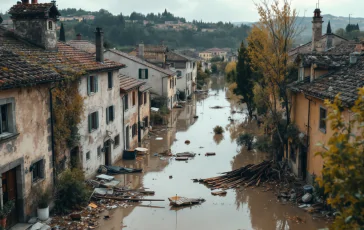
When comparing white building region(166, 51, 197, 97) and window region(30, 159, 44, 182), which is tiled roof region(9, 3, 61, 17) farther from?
white building region(166, 51, 197, 97)

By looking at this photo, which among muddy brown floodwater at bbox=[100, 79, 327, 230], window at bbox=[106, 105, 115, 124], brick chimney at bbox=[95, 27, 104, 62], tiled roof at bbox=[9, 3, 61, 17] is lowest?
muddy brown floodwater at bbox=[100, 79, 327, 230]

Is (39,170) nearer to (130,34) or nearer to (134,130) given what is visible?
(134,130)

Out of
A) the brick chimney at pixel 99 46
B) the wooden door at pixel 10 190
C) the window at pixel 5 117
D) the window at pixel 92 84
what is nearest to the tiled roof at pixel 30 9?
the window at pixel 92 84

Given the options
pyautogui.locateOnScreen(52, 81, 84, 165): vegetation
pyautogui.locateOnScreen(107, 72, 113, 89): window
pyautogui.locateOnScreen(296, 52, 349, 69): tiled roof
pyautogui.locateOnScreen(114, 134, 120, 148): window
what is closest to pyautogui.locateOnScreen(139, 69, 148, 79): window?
pyautogui.locateOnScreen(114, 134, 120, 148): window

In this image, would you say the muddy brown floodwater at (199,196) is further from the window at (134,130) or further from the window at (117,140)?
the window at (134,130)

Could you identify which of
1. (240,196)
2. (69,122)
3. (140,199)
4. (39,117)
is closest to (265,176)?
(240,196)

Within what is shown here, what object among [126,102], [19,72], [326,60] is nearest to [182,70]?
[126,102]
